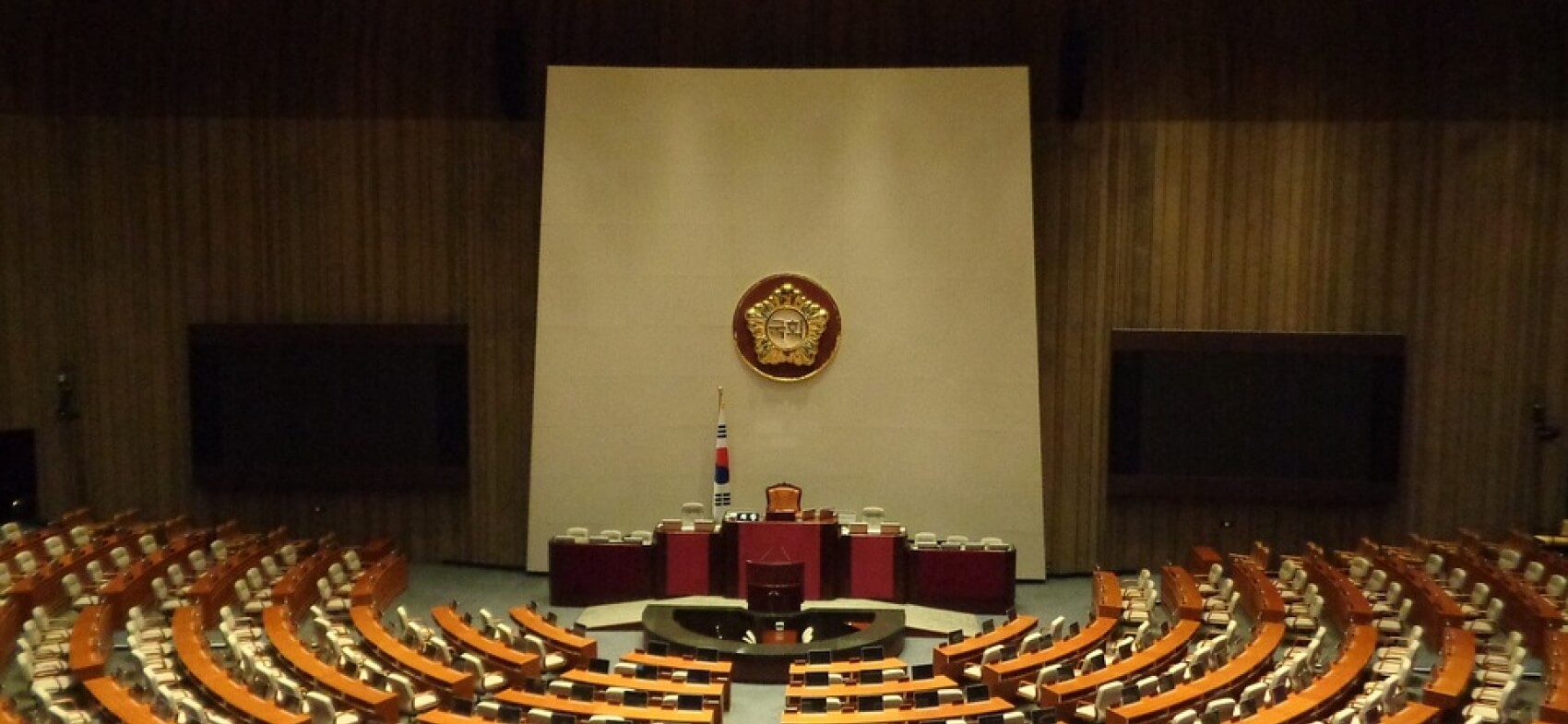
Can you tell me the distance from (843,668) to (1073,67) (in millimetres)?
8951

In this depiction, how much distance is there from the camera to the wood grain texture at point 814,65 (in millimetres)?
16844

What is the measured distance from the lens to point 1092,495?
17547mm

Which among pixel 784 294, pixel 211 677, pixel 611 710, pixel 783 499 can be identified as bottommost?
pixel 611 710

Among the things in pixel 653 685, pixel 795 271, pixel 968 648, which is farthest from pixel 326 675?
pixel 795 271

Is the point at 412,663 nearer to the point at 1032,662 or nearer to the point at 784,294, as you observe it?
the point at 1032,662

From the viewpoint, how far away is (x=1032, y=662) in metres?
11.9

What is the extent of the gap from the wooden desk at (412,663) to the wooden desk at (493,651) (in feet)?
1.41

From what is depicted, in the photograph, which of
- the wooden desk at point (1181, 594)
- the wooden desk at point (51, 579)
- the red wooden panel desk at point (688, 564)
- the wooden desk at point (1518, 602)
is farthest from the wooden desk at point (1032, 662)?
the wooden desk at point (51, 579)

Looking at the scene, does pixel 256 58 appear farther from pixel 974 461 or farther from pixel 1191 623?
pixel 1191 623

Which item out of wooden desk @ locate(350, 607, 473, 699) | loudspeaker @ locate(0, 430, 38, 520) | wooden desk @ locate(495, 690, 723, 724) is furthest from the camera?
loudspeaker @ locate(0, 430, 38, 520)

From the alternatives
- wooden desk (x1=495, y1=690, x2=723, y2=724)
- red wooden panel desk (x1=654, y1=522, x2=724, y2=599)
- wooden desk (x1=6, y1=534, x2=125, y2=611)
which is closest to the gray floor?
red wooden panel desk (x1=654, y1=522, x2=724, y2=599)

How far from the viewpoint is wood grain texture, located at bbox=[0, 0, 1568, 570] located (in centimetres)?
1684

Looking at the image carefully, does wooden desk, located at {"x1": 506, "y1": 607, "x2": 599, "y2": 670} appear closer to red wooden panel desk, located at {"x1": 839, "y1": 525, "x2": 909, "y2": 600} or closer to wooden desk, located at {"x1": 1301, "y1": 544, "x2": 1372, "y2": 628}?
red wooden panel desk, located at {"x1": 839, "y1": 525, "x2": 909, "y2": 600}

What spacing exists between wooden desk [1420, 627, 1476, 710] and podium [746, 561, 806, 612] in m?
6.53
